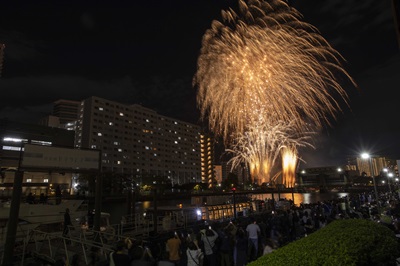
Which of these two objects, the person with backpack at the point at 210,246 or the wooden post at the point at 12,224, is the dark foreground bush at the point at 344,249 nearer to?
the person with backpack at the point at 210,246

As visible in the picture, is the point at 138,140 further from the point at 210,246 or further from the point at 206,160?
the point at 210,246

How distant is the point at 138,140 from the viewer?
134250 mm

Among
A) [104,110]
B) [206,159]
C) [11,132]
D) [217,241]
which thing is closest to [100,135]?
[104,110]

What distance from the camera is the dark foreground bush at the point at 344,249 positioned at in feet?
17.7

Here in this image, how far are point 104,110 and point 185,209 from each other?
10616cm

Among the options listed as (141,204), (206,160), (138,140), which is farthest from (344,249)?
(206,160)

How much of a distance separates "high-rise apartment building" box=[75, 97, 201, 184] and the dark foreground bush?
105926 mm

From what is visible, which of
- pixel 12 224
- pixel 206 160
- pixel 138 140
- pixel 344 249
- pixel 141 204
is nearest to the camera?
pixel 344 249

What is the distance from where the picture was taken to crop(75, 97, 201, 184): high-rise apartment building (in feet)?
383

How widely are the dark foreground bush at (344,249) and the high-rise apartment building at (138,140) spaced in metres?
106

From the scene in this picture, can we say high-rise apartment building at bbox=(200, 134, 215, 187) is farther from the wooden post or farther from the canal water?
the wooden post

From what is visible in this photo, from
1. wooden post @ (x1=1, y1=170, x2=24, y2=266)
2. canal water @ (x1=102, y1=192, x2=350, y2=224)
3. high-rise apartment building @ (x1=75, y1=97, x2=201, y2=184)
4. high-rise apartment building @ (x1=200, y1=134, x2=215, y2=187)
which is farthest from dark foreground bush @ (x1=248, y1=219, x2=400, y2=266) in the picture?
high-rise apartment building @ (x1=200, y1=134, x2=215, y2=187)

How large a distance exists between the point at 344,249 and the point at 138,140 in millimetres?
132675

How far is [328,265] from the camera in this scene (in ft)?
17.4
